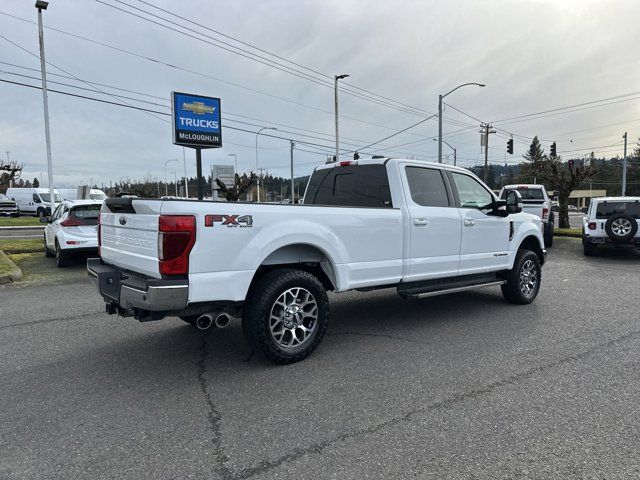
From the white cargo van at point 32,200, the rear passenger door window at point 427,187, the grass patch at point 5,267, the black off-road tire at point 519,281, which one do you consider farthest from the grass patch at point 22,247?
the white cargo van at point 32,200

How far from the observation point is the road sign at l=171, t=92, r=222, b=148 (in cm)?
1677

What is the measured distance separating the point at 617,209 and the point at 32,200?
43.8 m

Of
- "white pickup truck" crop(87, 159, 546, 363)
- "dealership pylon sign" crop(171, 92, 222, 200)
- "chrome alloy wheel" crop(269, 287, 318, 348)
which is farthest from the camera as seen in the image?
"dealership pylon sign" crop(171, 92, 222, 200)

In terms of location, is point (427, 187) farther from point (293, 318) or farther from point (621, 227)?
point (621, 227)

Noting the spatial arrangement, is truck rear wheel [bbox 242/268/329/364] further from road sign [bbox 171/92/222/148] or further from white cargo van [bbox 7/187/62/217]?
white cargo van [bbox 7/187/62/217]

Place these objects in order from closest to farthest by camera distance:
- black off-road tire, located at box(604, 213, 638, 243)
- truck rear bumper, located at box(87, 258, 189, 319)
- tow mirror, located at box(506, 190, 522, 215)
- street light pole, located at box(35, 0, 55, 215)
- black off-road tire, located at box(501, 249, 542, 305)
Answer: truck rear bumper, located at box(87, 258, 189, 319), tow mirror, located at box(506, 190, 522, 215), black off-road tire, located at box(501, 249, 542, 305), black off-road tire, located at box(604, 213, 638, 243), street light pole, located at box(35, 0, 55, 215)

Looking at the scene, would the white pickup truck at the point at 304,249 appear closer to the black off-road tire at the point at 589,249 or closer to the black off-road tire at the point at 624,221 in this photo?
the black off-road tire at the point at 624,221

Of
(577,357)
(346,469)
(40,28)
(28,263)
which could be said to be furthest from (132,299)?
(40,28)

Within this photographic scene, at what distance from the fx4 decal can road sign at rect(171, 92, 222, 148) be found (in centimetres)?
1389

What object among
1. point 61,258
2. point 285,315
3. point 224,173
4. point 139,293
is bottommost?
point 61,258

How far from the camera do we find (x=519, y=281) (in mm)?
6730

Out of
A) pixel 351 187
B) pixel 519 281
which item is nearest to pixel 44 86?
pixel 351 187

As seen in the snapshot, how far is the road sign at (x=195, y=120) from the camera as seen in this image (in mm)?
16766

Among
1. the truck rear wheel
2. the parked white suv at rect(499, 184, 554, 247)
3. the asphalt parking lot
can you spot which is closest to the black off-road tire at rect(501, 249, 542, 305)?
the asphalt parking lot
